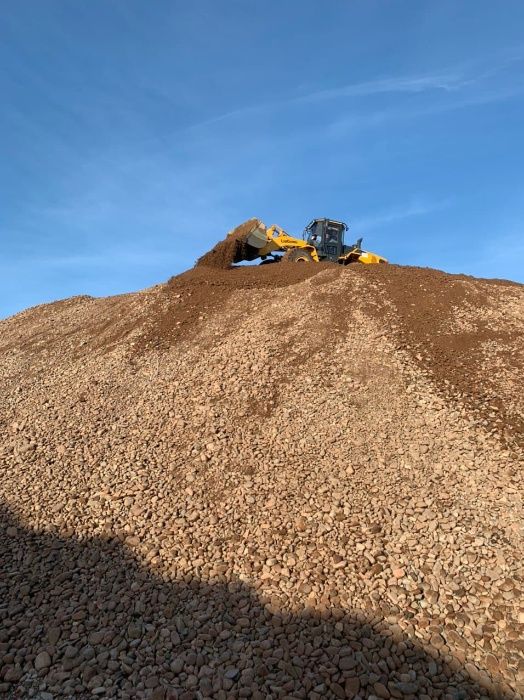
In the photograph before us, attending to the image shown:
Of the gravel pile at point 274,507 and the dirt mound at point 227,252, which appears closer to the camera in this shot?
the gravel pile at point 274,507

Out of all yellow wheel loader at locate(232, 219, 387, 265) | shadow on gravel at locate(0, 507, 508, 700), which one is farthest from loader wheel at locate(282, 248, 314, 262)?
shadow on gravel at locate(0, 507, 508, 700)

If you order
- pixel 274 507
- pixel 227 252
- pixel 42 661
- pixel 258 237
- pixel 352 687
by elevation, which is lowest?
pixel 42 661

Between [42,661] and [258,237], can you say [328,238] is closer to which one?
[258,237]

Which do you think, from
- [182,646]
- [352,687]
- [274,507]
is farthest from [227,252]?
[352,687]

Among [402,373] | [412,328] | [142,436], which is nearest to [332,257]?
[412,328]

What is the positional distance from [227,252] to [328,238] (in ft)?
15.0

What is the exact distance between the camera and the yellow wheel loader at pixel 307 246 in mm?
18141

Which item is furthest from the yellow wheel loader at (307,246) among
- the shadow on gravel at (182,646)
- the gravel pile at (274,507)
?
the shadow on gravel at (182,646)

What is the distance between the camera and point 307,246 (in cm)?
1889

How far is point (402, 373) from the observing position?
31.1 feet

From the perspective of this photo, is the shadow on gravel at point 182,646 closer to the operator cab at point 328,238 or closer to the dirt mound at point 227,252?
the dirt mound at point 227,252

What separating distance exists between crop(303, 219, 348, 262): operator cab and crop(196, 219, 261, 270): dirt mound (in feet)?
9.22

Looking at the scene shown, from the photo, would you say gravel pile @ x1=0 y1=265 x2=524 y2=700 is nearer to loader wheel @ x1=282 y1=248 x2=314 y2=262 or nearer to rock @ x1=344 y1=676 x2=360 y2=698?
rock @ x1=344 y1=676 x2=360 y2=698

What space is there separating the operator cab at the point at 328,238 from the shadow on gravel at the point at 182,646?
15431 mm
